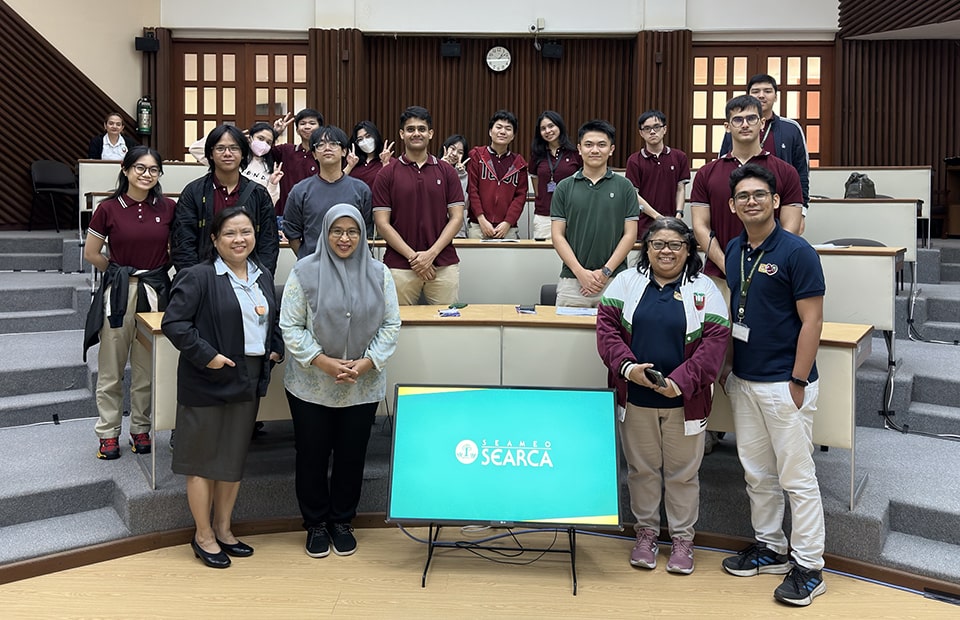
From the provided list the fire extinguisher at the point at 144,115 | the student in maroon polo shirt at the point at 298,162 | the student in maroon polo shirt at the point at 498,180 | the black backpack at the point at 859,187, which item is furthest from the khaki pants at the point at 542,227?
the fire extinguisher at the point at 144,115

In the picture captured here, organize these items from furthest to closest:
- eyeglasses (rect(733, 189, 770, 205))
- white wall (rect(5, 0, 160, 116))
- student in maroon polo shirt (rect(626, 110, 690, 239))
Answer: white wall (rect(5, 0, 160, 116)) → student in maroon polo shirt (rect(626, 110, 690, 239)) → eyeglasses (rect(733, 189, 770, 205))

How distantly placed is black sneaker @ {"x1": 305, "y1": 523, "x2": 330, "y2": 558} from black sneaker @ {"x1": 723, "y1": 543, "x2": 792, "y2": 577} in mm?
1585

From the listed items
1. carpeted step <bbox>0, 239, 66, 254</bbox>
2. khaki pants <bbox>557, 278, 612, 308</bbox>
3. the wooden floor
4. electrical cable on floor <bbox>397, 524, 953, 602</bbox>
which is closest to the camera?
the wooden floor

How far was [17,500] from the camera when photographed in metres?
3.31

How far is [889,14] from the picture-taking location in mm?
8680

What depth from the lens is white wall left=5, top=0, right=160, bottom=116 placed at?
838 cm

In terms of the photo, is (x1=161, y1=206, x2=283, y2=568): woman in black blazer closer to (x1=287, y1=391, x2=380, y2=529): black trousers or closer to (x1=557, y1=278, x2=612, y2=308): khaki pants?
(x1=287, y1=391, x2=380, y2=529): black trousers

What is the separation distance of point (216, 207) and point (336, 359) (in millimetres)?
1013

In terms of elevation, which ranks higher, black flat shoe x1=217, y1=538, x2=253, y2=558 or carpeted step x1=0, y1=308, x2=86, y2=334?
carpeted step x1=0, y1=308, x2=86, y2=334

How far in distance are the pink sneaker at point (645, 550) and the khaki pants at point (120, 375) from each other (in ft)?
7.43

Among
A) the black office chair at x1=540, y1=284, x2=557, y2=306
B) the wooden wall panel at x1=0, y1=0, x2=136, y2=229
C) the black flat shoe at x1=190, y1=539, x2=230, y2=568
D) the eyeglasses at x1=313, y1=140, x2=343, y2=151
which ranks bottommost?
the black flat shoe at x1=190, y1=539, x2=230, y2=568

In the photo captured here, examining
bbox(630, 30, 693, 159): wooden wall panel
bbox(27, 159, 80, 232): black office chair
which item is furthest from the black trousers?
bbox(630, 30, 693, 159): wooden wall panel

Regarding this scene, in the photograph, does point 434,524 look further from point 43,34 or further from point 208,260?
point 43,34

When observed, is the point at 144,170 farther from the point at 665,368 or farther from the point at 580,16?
the point at 580,16
